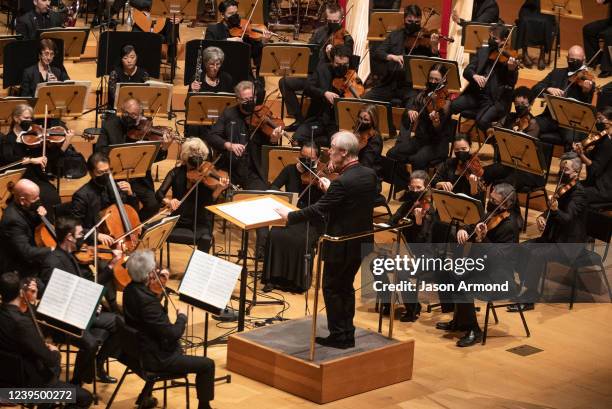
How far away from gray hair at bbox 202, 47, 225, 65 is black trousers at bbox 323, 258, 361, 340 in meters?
3.86

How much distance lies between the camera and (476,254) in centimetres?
891

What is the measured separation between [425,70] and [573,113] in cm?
139

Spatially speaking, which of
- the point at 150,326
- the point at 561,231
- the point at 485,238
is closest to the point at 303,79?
the point at 561,231

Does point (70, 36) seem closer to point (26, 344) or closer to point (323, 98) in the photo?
point (323, 98)

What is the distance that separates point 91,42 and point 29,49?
9.67 ft

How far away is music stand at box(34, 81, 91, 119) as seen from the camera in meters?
9.91

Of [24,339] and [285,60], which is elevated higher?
[285,60]

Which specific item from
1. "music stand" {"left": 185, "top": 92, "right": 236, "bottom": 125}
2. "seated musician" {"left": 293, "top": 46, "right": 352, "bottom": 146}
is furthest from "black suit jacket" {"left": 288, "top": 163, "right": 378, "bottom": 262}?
"seated musician" {"left": 293, "top": 46, "right": 352, "bottom": 146}

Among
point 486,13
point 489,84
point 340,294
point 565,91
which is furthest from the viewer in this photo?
point 486,13

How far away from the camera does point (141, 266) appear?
23.0 feet

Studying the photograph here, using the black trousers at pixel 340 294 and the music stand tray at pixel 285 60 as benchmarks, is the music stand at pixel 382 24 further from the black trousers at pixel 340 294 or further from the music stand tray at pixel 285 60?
the black trousers at pixel 340 294

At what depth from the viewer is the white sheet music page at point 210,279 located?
720cm

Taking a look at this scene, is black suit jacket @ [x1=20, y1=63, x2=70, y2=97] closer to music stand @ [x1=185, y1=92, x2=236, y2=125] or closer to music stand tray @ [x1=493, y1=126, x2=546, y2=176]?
music stand @ [x1=185, y1=92, x2=236, y2=125]

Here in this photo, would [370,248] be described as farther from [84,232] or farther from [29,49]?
[29,49]
